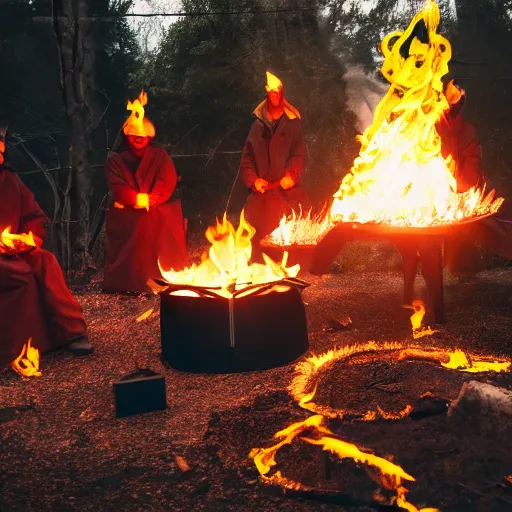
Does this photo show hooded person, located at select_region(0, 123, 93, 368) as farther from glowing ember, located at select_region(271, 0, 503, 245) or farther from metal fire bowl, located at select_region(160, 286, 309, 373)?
glowing ember, located at select_region(271, 0, 503, 245)

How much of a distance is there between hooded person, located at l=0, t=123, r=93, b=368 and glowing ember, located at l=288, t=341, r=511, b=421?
6.86 feet

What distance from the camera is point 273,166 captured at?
8.67m

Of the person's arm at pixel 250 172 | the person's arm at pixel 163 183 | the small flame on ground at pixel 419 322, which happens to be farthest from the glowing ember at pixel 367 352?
the person's arm at pixel 163 183

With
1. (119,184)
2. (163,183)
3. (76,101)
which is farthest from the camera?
(76,101)

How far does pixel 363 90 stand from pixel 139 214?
11783mm

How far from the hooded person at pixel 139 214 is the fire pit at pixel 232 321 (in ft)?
9.92

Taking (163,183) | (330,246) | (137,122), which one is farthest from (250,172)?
(330,246)

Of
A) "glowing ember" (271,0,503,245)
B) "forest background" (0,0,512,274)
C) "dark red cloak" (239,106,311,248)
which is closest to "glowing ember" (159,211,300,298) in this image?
"glowing ember" (271,0,503,245)

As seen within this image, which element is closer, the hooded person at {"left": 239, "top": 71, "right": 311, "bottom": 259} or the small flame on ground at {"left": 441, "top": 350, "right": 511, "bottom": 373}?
the small flame on ground at {"left": 441, "top": 350, "right": 511, "bottom": 373}

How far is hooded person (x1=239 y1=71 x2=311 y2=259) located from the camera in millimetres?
8453

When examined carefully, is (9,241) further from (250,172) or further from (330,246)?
(250,172)

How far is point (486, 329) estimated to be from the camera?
A: 219 inches

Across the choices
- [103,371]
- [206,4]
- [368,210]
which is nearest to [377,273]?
[368,210]

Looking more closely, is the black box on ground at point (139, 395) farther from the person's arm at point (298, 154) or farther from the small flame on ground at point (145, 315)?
the person's arm at point (298, 154)
